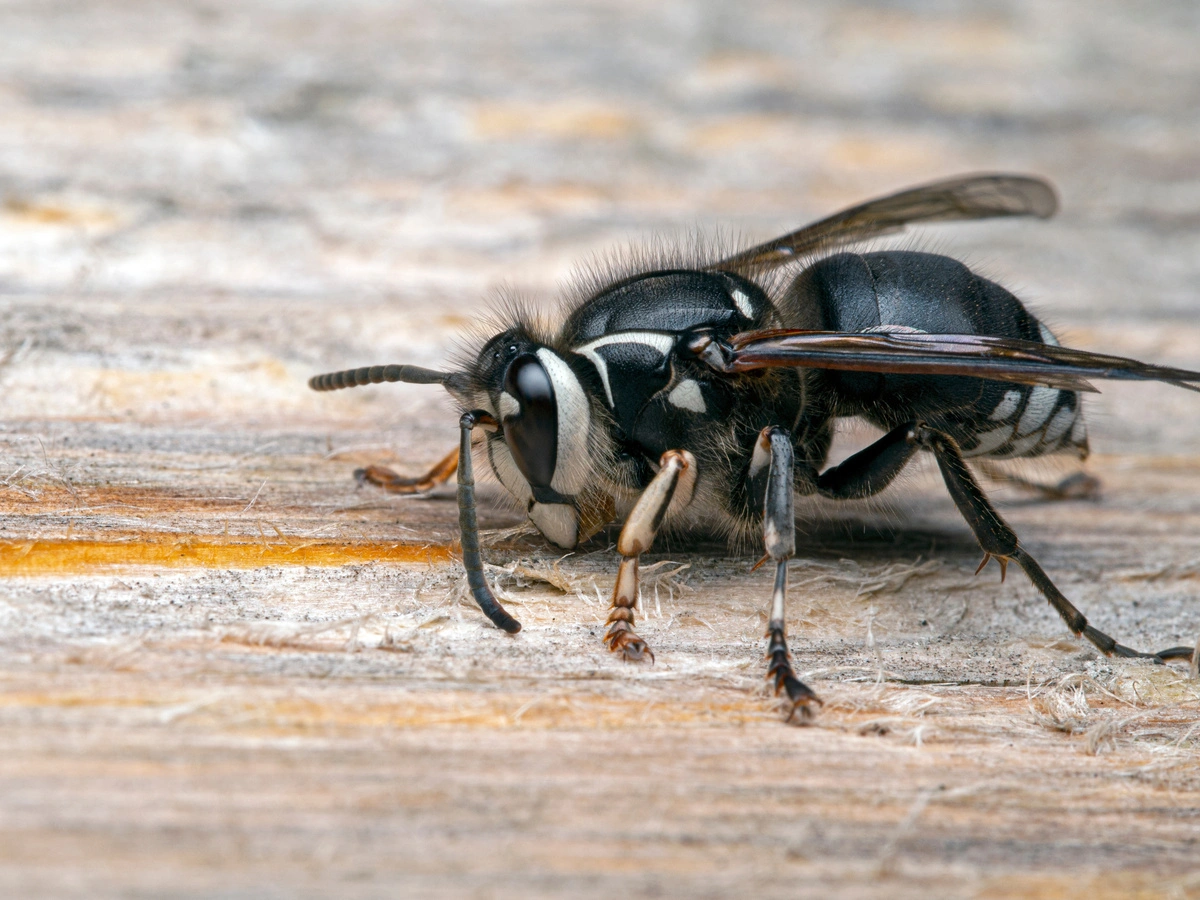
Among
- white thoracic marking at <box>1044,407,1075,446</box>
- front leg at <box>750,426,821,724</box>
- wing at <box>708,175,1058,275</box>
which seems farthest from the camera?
wing at <box>708,175,1058,275</box>

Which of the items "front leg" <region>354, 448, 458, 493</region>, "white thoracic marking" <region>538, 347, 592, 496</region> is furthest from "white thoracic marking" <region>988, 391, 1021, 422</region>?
"front leg" <region>354, 448, 458, 493</region>

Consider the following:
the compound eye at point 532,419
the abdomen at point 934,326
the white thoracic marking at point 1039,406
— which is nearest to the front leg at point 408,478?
the compound eye at point 532,419

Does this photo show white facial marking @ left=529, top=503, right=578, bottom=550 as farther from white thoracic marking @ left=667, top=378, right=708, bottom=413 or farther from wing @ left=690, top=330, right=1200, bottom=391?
wing @ left=690, top=330, right=1200, bottom=391

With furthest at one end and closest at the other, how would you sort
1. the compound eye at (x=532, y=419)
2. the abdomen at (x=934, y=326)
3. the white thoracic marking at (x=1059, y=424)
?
the white thoracic marking at (x=1059, y=424) → the abdomen at (x=934, y=326) → the compound eye at (x=532, y=419)

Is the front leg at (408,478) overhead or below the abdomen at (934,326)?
below

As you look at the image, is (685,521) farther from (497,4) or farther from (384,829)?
(497,4)

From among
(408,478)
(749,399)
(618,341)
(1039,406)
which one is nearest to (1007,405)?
(1039,406)

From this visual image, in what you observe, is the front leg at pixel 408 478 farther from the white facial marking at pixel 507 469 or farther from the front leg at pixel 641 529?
the front leg at pixel 641 529
